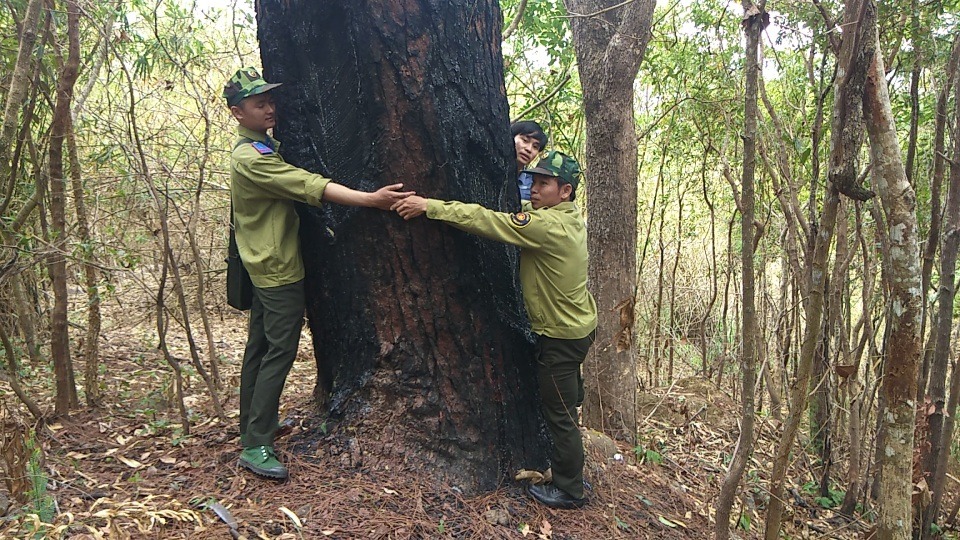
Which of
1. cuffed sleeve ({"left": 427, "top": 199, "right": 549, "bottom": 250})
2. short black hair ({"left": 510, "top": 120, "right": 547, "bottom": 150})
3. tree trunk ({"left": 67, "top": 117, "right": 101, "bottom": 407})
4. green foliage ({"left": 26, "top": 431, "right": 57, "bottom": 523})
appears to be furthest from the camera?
short black hair ({"left": 510, "top": 120, "right": 547, "bottom": 150})

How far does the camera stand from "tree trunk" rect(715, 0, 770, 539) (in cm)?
294

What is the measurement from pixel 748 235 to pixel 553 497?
5.51 feet

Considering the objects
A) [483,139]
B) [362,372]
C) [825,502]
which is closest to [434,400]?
[362,372]

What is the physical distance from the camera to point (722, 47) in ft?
22.2

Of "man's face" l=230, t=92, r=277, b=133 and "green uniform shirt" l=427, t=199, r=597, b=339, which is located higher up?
"man's face" l=230, t=92, r=277, b=133

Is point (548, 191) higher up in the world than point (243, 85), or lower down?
lower down

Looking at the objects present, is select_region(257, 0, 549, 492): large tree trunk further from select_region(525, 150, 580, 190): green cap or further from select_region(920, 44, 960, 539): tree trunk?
select_region(920, 44, 960, 539): tree trunk

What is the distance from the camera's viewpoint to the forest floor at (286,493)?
264 cm

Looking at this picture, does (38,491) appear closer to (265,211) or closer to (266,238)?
(266,238)

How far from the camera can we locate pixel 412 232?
115 inches

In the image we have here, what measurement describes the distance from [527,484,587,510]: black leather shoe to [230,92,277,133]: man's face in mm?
2307

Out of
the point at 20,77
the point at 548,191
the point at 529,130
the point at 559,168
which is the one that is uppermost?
the point at 20,77

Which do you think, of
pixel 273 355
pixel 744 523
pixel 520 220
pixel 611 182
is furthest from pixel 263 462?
pixel 744 523

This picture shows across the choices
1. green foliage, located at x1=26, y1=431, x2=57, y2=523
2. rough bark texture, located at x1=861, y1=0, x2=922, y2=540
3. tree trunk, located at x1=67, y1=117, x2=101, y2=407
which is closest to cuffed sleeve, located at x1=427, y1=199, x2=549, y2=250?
rough bark texture, located at x1=861, y1=0, x2=922, y2=540
